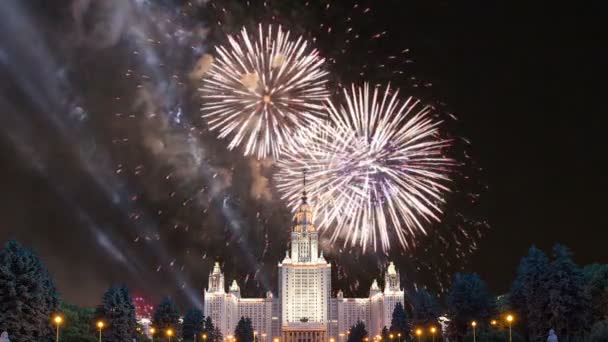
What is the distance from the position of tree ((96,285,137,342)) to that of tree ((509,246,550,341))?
42563 millimetres

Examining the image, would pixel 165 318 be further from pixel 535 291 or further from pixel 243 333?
pixel 243 333

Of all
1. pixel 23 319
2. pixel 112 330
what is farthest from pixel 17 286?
pixel 112 330

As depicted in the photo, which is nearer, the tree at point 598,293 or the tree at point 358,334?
the tree at point 598,293

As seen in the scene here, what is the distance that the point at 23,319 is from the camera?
64125 millimetres

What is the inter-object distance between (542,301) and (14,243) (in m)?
50.2

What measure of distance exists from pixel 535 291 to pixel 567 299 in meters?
4.89

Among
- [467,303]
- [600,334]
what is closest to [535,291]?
[600,334]

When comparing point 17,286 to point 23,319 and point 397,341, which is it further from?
point 397,341

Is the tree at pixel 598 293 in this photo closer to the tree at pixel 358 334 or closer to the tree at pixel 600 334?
the tree at pixel 600 334

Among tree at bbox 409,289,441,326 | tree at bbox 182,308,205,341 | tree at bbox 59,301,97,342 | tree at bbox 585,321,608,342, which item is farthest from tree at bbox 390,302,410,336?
tree at bbox 585,321,608,342

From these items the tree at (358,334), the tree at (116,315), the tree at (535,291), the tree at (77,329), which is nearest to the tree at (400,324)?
the tree at (358,334)

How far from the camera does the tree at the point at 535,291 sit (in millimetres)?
73438

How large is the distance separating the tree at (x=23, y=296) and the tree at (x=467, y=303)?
4968 cm

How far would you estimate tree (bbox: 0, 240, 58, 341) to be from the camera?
63.1 meters
